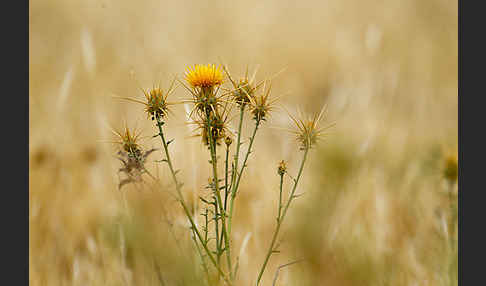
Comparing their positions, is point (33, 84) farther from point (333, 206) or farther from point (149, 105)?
point (333, 206)

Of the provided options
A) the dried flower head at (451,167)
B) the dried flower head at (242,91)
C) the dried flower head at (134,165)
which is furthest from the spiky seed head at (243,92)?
the dried flower head at (451,167)

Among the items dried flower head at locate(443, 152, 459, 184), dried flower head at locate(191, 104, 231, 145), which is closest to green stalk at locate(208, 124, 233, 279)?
dried flower head at locate(191, 104, 231, 145)

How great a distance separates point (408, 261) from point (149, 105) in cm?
53

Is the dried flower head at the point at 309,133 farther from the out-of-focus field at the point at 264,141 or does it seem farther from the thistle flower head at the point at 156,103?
the thistle flower head at the point at 156,103

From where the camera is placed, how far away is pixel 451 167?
0.60 metres

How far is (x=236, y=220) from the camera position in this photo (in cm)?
89

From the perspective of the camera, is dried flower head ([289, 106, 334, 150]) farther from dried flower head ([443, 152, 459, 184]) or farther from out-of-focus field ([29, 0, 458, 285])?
dried flower head ([443, 152, 459, 184])

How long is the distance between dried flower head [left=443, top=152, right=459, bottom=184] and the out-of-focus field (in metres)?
0.07

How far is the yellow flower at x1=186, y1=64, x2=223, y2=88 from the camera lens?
44cm

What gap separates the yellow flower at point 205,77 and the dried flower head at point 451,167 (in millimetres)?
343

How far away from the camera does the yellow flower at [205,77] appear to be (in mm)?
440

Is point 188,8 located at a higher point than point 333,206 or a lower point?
higher

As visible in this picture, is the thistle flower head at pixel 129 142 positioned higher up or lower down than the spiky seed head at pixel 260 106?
lower down

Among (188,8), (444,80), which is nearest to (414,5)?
(444,80)
